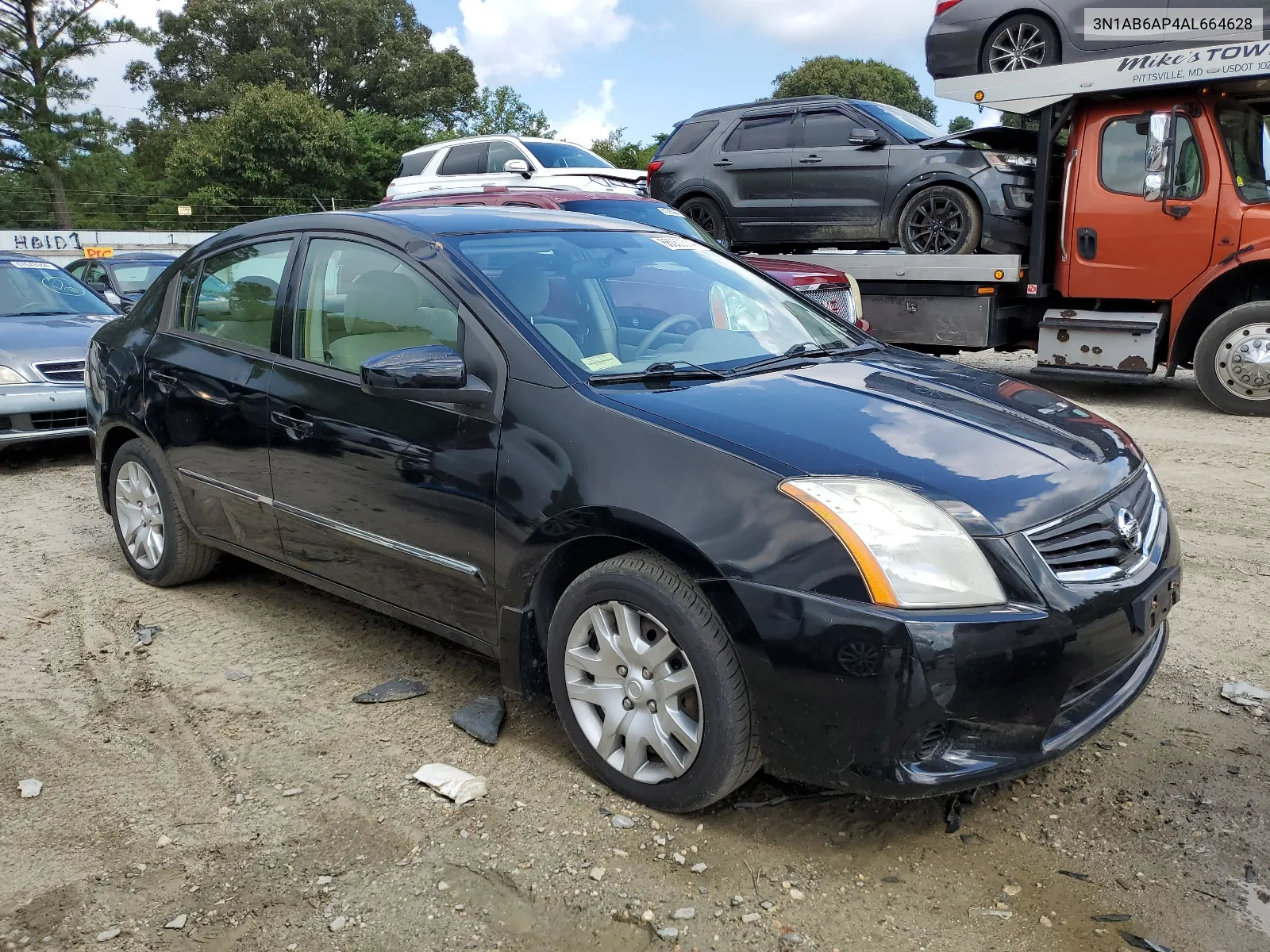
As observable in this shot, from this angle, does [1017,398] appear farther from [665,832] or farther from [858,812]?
[665,832]

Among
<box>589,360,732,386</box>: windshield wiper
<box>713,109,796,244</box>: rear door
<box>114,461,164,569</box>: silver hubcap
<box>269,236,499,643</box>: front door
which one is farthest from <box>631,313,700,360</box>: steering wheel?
<box>713,109,796,244</box>: rear door

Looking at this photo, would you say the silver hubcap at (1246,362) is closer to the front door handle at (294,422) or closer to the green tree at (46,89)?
the front door handle at (294,422)

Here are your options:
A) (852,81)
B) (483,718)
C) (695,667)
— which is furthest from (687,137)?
(852,81)

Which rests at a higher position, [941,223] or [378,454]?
[941,223]

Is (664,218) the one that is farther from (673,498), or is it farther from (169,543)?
(673,498)

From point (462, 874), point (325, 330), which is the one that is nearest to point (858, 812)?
point (462, 874)

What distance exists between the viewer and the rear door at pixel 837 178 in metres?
10.2

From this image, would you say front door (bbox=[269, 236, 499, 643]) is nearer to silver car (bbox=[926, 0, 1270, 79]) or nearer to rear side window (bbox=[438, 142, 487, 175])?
silver car (bbox=[926, 0, 1270, 79])

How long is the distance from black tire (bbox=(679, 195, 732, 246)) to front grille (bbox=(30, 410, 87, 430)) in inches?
236

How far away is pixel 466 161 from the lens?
14.1 metres

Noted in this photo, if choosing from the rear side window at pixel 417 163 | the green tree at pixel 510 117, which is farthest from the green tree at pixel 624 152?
the rear side window at pixel 417 163

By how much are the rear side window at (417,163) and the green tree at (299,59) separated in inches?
1852

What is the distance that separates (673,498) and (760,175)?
8695mm

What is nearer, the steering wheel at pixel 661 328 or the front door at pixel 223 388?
the steering wheel at pixel 661 328
